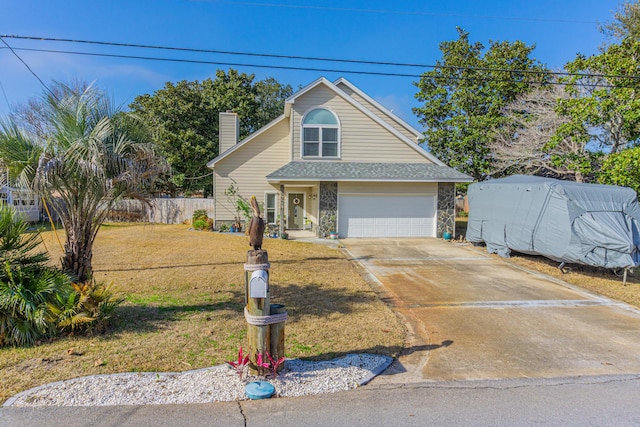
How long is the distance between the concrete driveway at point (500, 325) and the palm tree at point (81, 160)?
14.9 feet

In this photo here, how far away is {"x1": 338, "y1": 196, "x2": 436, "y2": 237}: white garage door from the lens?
55.1 feet

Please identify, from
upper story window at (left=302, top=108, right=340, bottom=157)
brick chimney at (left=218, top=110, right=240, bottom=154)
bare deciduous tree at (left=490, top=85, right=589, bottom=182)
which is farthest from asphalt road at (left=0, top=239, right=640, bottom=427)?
brick chimney at (left=218, top=110, right=240, bottom=154)

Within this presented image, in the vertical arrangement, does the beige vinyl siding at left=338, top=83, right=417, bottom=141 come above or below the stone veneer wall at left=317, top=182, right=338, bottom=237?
above

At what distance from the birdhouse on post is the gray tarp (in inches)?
341

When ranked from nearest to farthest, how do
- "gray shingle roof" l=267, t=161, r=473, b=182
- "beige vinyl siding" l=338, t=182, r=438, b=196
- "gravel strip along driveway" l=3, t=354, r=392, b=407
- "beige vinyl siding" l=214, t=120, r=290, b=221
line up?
"gravel strip along driveway" l=3, t=354, r=392, b=407, "gray shingle roof" l=267, t=161, r=473, b=182, "beige vinyl siding" l=338, t=182, r=438, b=196, "beige vinyl siding" l=214, t=120, r=290, b=221

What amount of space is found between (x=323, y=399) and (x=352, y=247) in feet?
35.0

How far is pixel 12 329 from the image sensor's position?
463cm

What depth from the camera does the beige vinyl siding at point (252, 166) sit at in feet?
60.2

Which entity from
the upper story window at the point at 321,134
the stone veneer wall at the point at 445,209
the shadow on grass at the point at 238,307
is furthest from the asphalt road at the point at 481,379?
the upper story window at the point at 321,134

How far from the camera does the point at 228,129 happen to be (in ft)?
65.1

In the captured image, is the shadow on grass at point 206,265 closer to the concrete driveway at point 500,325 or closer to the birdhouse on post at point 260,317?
the concrete driveway at point 500,325

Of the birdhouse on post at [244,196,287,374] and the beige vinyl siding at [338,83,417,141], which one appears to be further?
the beige vinyl siding at [338,83,417,141]

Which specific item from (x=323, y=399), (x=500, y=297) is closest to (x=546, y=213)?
(x=500, y=297)

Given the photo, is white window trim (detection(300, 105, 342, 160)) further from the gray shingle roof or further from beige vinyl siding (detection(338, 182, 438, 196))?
beige vinyl siding (detection(338, 182, 438, 196))
